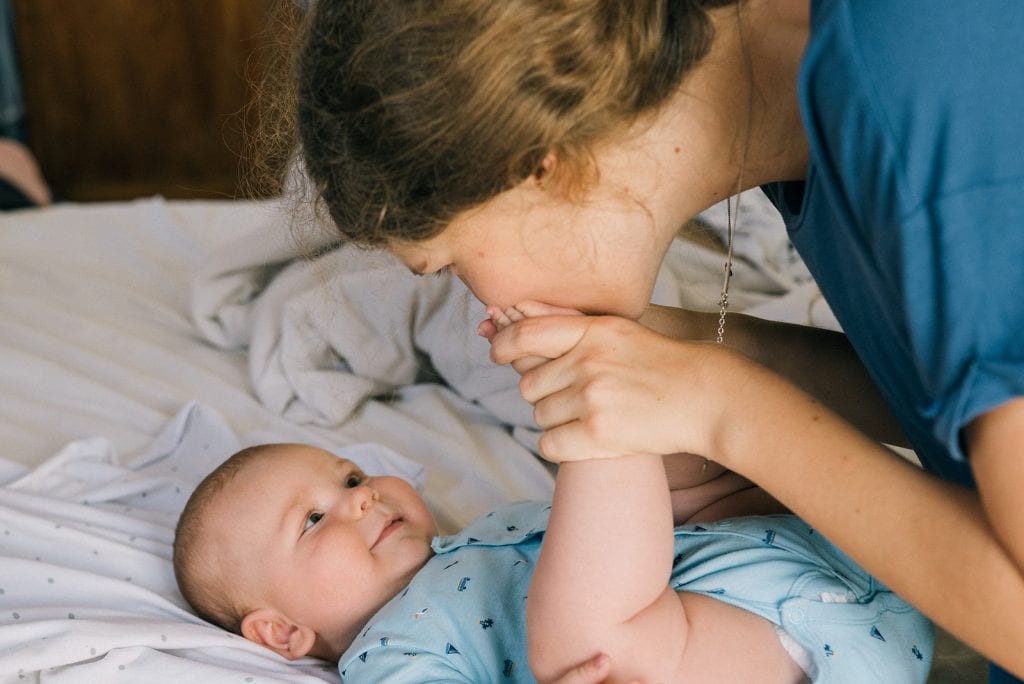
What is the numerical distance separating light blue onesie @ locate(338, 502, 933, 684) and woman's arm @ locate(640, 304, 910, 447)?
12 cm

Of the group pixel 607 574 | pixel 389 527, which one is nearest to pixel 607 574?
pixel 607 574

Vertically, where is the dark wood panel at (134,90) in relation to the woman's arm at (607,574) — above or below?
below

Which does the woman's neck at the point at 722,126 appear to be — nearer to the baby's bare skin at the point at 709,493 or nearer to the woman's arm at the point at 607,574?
the woman's arm at the point at 607,574

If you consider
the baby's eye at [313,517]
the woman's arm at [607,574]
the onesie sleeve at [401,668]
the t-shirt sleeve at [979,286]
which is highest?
the t-shirt sleeve at [979,286]

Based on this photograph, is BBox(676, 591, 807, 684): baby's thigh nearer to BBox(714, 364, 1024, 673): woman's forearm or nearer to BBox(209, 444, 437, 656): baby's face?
BBox(714, 364, 1024, 673): woman's forearm

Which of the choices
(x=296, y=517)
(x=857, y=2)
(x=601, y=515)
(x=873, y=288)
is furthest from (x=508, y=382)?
(x=857, y=2)

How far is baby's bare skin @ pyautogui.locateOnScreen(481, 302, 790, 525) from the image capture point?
3.64 feet

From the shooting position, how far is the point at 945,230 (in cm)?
63

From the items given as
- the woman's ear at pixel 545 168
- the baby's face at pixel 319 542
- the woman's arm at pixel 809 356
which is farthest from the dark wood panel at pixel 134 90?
the woman's ear at pixel 545 168

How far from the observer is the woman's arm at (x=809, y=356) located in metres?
1.07

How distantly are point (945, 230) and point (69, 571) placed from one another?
93 centimetres

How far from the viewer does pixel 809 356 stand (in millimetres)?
1094

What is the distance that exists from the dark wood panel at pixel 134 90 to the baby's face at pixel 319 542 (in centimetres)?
259

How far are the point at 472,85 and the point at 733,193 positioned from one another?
298mm
